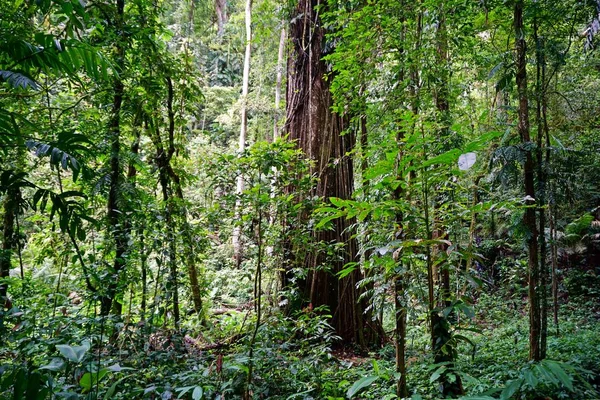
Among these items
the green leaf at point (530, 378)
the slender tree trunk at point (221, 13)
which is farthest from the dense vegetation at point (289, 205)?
the slender tree trunk at point (221, 13)

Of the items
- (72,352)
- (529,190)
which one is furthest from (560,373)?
(529,190)

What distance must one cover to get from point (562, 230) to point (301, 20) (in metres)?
7.01

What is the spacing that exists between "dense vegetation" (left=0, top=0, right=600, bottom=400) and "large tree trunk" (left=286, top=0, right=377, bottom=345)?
3 cm

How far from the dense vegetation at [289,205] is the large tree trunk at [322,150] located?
29 mm

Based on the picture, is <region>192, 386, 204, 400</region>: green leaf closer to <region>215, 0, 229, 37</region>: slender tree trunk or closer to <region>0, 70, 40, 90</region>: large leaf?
<region>0, 70, 40, 90</region>: large leaf

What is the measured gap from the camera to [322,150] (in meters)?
5.12

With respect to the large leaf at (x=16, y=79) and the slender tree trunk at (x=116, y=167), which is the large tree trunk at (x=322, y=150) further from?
the large leaf at (x=16, y=79)

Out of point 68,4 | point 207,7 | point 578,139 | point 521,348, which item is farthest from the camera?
point 207,7

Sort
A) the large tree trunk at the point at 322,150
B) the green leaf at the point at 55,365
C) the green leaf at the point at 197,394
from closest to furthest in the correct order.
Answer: the green leaf at the point at 55,365 → the green leaf at the point at 197,394 → the large tree trunk at the point at 322,150

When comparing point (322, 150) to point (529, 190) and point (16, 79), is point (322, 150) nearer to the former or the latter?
point (529, 190)

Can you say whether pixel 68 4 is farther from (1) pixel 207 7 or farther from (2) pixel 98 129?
(1) pixel 207 7

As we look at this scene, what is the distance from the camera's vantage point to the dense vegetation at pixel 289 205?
189 centimetres

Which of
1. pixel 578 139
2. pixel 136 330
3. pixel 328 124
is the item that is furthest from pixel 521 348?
pixel 136 330

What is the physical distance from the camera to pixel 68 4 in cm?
175
